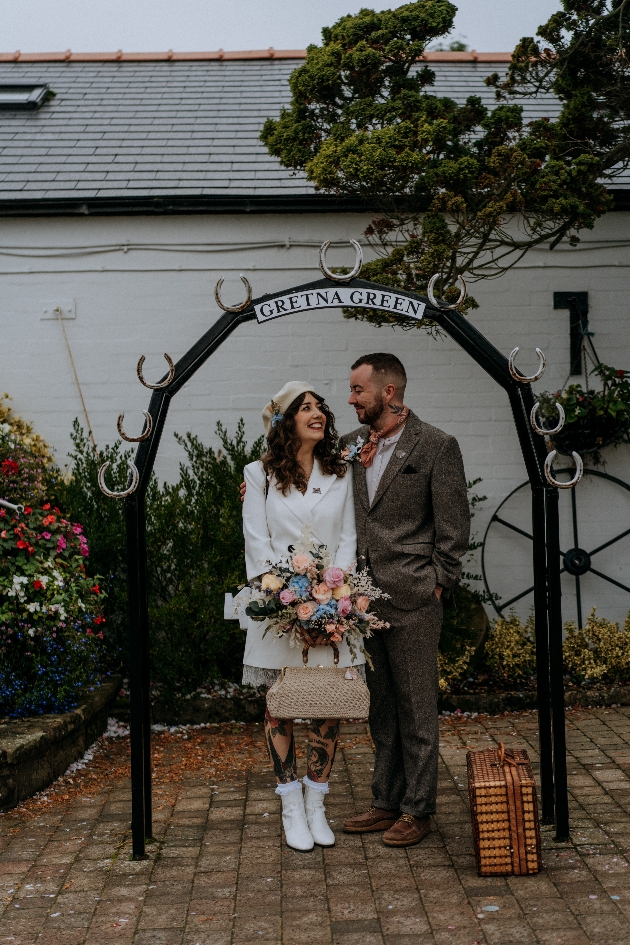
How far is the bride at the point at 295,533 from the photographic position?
4055 millimetres

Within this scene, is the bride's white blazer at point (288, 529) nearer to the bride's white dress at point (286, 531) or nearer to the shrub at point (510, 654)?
the bride's white dress at point (286, 531)

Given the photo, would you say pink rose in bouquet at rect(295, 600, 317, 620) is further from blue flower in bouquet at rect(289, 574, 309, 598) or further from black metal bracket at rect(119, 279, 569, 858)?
black metal bracket at rect(119, 279, 569, 858)

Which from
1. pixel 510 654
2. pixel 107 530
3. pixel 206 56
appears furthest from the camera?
pixel 206 56

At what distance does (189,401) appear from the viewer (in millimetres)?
6758

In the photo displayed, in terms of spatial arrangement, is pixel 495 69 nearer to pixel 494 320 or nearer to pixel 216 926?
pixel 494 320

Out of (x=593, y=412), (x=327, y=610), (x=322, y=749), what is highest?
(x=593, y=412)

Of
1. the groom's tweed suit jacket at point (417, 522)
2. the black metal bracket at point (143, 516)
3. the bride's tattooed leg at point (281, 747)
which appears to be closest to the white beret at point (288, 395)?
the black metal bracket at point (143, 516)

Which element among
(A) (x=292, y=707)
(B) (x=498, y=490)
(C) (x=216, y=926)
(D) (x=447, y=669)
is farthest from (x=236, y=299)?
(C) (x=216, y=926)

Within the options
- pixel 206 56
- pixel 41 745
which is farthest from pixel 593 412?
pixel 206 56

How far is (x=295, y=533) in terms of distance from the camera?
4070 millimetres

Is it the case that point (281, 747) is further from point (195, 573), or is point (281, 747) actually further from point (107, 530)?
point (107, 530)

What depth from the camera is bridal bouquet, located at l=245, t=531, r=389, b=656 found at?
12.6 feet

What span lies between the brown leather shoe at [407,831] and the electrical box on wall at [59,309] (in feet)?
14.0

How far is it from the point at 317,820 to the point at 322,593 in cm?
104
